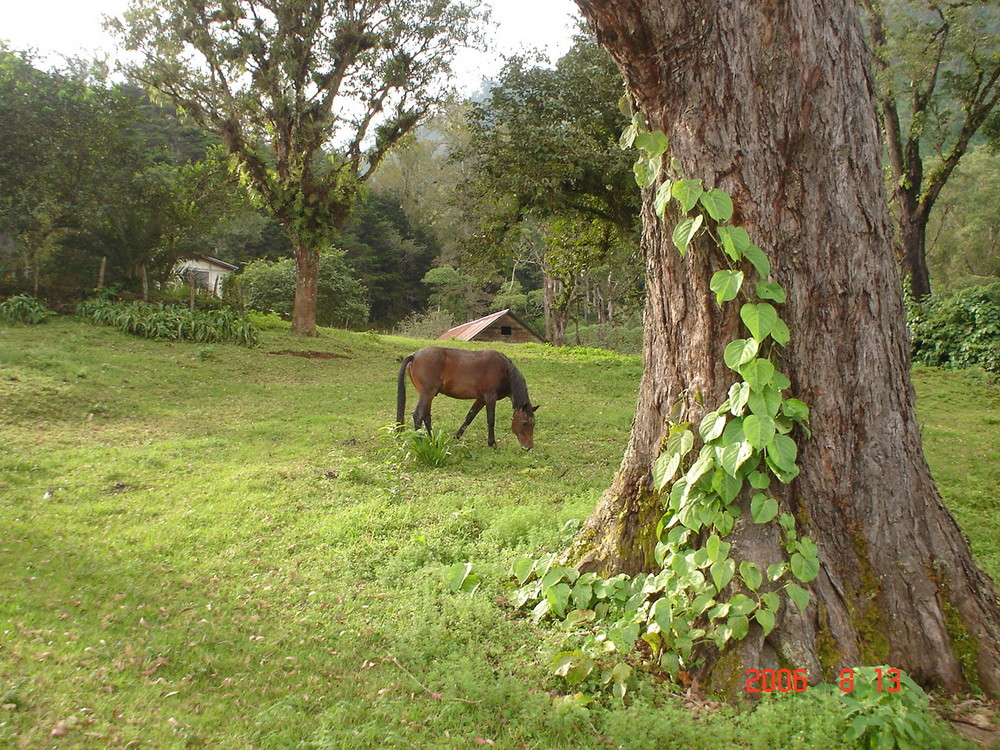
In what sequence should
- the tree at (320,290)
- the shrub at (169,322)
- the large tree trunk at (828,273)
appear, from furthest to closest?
1. the tree at (320,290)
2. the shrub at (169,322)
3. the large tree trunk at (828,273)

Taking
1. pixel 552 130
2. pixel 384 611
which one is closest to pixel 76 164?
pixel 552 130

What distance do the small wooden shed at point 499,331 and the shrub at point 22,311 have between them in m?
18.1

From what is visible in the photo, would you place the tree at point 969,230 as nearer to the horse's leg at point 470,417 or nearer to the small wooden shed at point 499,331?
the small wooden shed at point 499,331

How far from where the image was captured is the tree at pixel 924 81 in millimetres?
18359

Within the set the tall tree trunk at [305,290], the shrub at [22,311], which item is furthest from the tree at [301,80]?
the shrub at [22,311]

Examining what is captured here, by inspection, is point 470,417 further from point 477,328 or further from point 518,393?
point 477,328

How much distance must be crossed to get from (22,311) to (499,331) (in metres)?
21.4

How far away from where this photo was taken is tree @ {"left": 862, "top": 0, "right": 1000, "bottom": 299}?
18359 mm

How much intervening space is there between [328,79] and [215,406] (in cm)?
1384

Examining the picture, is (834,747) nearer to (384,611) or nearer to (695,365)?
(695,365)

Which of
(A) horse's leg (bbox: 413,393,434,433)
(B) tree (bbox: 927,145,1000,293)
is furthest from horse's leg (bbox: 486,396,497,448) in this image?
(B) tree (bbox: 927,145,1000,293)

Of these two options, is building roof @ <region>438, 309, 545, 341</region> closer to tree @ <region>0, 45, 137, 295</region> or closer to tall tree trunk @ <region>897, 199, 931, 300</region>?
tree @ <region>0, 45, 137, 295</region>

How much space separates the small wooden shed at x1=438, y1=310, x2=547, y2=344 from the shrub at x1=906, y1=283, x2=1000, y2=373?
17.0 meters
